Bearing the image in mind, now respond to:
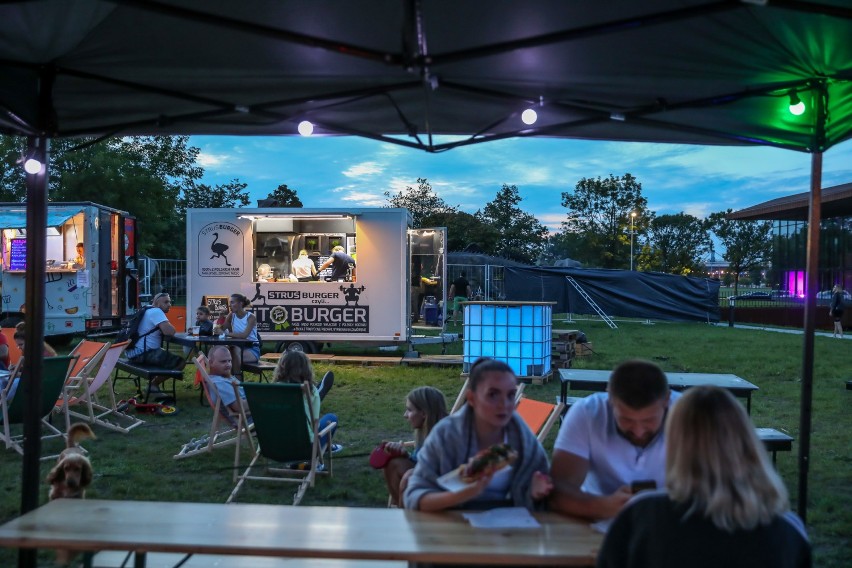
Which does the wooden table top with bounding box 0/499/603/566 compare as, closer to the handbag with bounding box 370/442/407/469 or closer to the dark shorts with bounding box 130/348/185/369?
the handbag with bounding box 370/442/407/469

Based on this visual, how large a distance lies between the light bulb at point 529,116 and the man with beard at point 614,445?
192cm

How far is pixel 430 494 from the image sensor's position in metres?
2.56

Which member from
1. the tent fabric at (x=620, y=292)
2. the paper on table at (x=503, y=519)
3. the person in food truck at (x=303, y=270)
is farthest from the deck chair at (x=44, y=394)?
the tent fabric at (x=620, y=292)

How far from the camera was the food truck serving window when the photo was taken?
1274 cm

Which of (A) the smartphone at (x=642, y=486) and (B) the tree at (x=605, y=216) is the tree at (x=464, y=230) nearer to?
(B) the tree at (x=605, y=216)

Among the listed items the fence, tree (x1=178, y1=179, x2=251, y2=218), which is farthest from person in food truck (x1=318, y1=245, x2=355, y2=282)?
tree (x1=178, y1=179, x2=251, y2=218)

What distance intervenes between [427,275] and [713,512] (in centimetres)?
1506

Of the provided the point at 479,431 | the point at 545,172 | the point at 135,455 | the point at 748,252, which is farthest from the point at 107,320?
the point at 748,252

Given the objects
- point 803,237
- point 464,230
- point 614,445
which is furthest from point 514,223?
point 614,445

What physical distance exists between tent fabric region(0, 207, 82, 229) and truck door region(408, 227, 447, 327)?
261 inches

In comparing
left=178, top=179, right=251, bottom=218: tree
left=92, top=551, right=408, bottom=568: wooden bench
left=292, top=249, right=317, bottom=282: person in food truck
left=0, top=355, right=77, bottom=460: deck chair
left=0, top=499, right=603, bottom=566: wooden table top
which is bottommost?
left=92, top=551, right=408, bottom=568: wooden bench

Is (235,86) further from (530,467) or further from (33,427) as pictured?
(530,467)

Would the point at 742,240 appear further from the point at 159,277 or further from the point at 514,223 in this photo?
the point at 159,277

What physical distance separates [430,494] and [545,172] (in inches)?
2317
